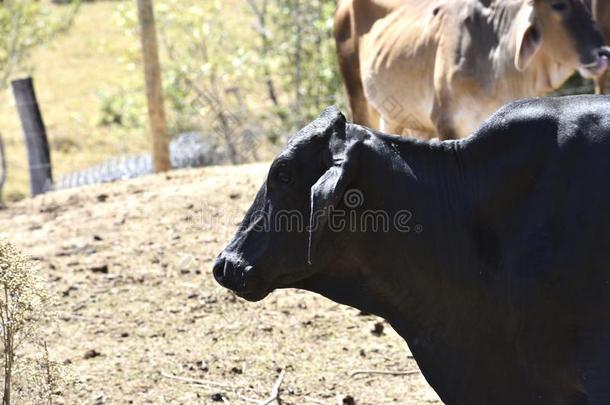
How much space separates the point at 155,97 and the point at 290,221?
244 inches

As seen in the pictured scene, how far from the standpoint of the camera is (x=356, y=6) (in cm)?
751

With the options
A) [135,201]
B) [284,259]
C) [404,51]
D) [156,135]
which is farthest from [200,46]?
[284,259]

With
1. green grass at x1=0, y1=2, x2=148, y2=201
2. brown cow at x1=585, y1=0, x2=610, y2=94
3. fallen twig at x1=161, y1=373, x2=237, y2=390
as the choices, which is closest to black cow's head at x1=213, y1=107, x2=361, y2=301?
fallen twig at x1=161, y1=373, x2=237, y2=390

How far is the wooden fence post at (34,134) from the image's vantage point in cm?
969

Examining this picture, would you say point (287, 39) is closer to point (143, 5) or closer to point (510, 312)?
point (143, 5)

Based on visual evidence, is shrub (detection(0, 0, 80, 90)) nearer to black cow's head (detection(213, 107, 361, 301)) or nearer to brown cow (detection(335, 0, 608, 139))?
brown cow (detection(335, 0, 608, 139))

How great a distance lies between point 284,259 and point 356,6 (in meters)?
4.42

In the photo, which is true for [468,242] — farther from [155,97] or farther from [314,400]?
[155,97]

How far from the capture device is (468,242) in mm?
3318

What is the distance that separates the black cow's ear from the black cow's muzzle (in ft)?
0.71

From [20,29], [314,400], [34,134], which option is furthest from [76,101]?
[314,400]

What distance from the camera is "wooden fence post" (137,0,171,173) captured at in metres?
9.16

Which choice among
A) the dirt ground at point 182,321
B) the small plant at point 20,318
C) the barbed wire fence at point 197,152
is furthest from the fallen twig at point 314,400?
the barbed wire fence at point 197,152

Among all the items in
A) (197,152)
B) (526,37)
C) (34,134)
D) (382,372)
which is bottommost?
(382,372)
